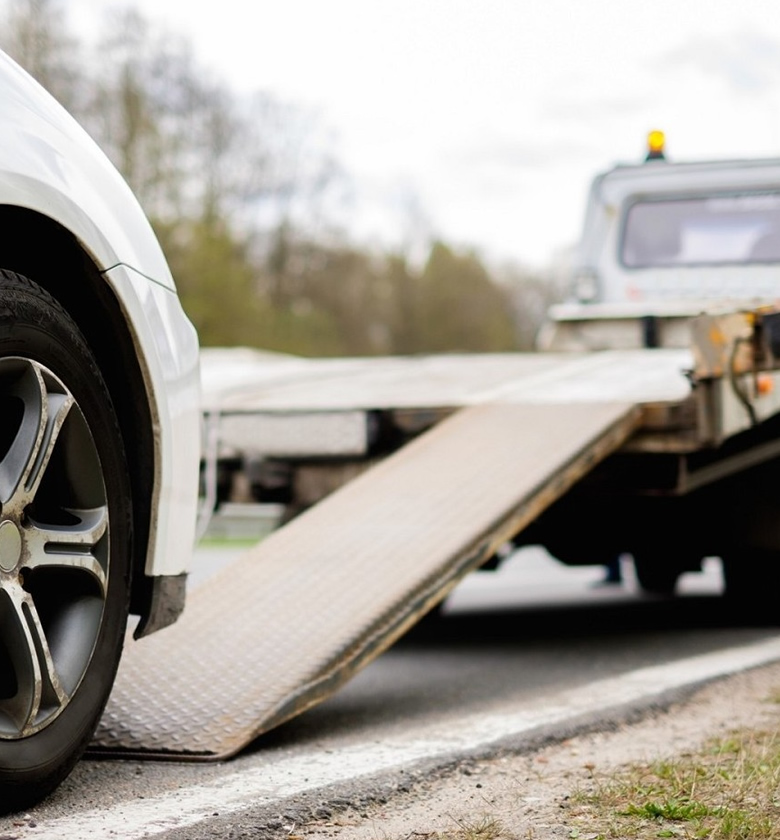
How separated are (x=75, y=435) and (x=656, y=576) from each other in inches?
246

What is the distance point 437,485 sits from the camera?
4.97 m

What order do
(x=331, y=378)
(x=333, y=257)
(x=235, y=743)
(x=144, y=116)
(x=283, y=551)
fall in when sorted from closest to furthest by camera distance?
(x=235, y=743), (x=283, y=551), (x=331, y=378), (x=144, y=116), (x=333, y=257)

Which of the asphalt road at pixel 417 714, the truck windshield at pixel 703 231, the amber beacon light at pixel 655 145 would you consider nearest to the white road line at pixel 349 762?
the asphalt road at pixel 417 714

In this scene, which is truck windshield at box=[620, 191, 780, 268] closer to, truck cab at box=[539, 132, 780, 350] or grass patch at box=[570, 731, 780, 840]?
truck cab at box=[539, 132, 780, 350]

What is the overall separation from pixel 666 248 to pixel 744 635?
3447 millimetres

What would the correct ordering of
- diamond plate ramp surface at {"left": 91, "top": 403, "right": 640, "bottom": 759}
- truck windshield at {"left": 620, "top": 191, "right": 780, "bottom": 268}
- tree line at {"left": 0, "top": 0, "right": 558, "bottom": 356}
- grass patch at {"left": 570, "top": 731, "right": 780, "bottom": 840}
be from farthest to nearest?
tree line at {"left": 0, "top": 0, "right": 558, "bottom": 356} → truck windshield at {"left": 620, "top": 191, "right": 780, "bottom": 268} → diamond plate ramp surface at {"left": 91, "top": 403, "right": 640, "bottom": 759} → grass patch at {"left": 570, "top": 731, "right": 780, "bottom": 840}

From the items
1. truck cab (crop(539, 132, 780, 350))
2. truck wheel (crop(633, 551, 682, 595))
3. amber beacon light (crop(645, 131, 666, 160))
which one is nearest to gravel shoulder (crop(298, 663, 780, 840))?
truck wheel (crop(633, 551, 682, 595))

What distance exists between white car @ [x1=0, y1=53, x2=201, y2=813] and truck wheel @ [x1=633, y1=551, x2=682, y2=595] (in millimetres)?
4858

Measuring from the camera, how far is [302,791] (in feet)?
9.62

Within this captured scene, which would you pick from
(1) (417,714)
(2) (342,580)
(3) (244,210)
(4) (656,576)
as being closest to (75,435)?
(2) (342,580)

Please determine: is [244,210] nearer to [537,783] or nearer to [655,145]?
[655,145]

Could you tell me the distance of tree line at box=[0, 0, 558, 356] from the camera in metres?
25.9

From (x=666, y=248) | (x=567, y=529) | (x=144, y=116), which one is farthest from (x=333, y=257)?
(x=567, y=529)

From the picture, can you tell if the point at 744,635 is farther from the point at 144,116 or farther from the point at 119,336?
the point at 144,116
